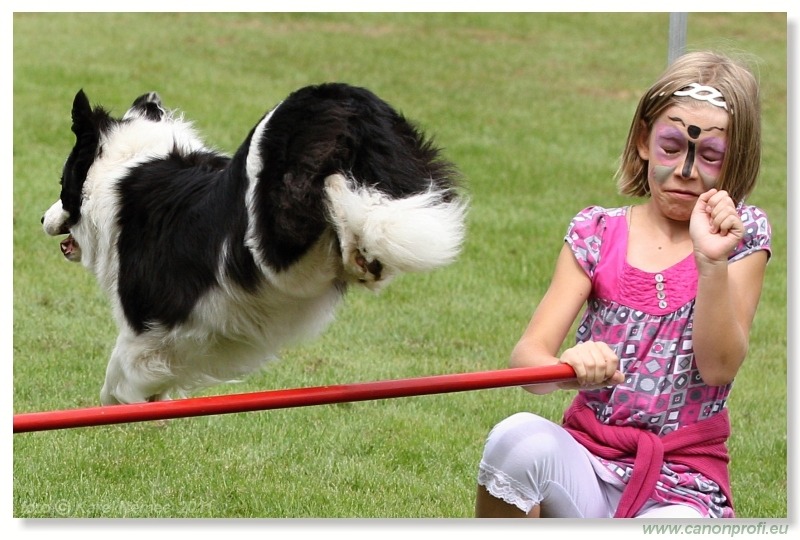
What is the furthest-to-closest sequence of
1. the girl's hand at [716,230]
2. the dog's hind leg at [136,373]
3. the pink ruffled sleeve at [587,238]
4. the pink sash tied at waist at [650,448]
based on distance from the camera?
the dog's hind leg at [136,373] < the pink ruffled sleeve at [587,238] < the pink sash tied at waist at [650,448] < the girl's hand at [716,230]

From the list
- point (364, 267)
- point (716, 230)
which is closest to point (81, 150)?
point (364, 267)

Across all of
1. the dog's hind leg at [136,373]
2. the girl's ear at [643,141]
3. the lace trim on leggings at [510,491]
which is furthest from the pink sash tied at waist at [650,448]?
the dog's hind leg at [136,373]

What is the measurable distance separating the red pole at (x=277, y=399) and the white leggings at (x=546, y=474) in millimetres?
132

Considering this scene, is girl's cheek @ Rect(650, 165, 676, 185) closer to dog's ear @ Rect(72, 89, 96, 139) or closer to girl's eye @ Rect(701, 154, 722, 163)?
girl's eye @ Rect(701, 154, 722, 163)

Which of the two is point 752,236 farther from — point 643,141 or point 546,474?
point 546,474

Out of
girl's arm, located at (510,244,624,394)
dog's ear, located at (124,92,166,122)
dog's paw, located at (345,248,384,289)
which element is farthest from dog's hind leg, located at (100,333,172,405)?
girl's arm, located at (510,244,624,394)

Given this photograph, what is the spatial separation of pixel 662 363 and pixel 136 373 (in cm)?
183

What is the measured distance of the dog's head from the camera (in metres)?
3.86

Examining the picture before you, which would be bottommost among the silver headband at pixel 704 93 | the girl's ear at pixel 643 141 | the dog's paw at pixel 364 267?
the dog's paw at pixel 364 267

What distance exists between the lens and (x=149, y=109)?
4098 mm

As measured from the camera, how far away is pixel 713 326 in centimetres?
264

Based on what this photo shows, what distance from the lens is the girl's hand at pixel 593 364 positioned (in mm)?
2600

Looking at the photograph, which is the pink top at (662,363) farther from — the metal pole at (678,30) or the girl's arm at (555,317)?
the metal pole at (678,30)

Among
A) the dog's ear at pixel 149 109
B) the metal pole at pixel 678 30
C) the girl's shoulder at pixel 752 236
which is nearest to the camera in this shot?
the girl's shoulder at pixel 752 236
